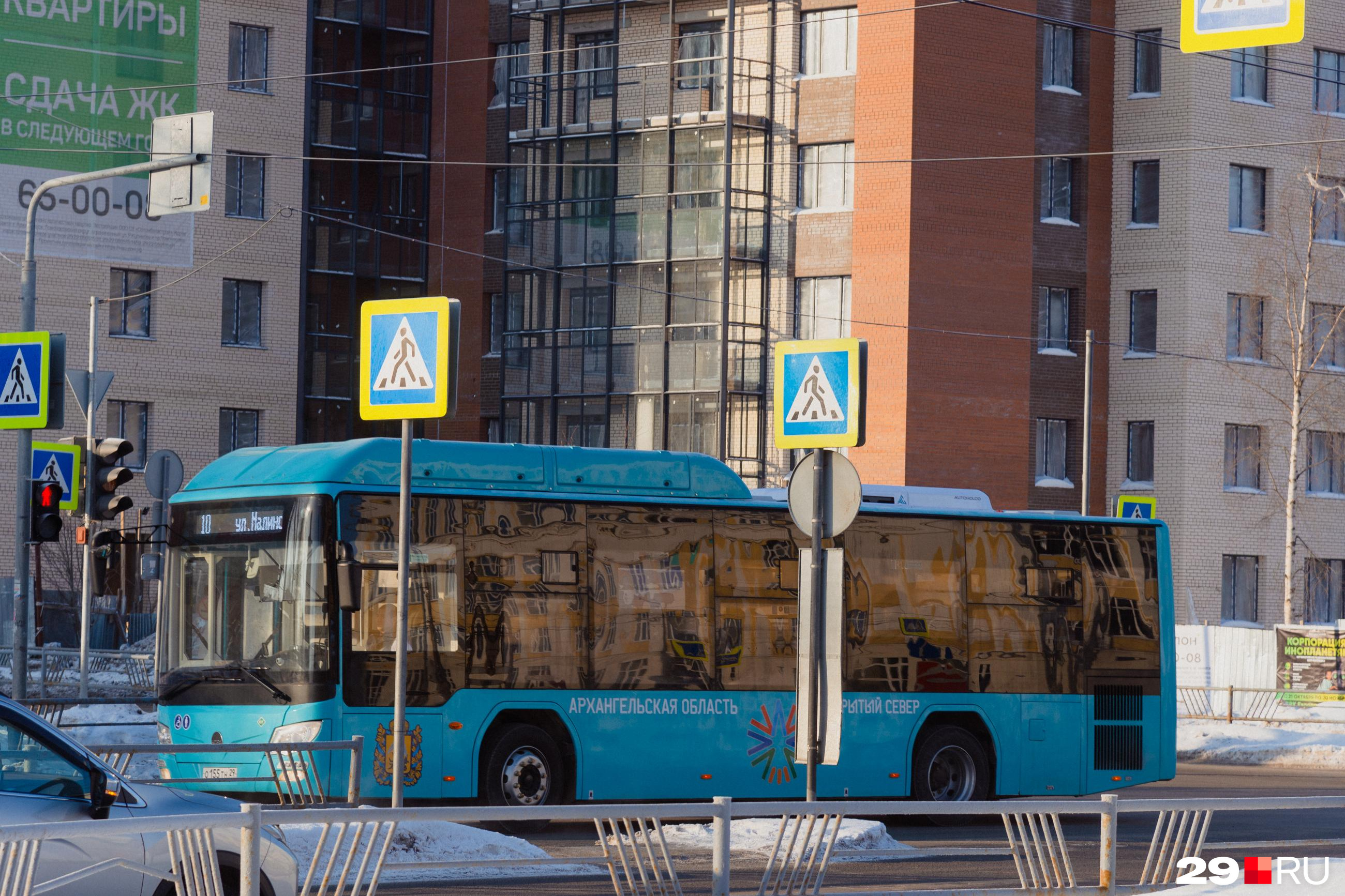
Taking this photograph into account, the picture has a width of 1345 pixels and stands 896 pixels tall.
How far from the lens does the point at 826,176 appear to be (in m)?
46.2

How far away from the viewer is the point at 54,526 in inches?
743

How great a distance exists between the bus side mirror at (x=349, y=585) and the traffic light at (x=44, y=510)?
4635mm

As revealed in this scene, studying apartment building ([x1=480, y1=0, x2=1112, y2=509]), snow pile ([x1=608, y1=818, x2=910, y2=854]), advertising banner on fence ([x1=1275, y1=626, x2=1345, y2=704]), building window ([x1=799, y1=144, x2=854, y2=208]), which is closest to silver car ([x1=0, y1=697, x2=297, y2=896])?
snow pile ([x1=608, y1=818, x2=910, y2=854])

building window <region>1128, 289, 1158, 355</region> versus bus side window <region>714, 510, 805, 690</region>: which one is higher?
building window <region>1128, 289, 1158, 355</region>

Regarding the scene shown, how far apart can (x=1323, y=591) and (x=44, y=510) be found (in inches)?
1477

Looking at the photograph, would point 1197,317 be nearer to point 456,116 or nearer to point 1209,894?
point 456,116

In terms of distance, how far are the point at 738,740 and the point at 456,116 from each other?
40.0 meters

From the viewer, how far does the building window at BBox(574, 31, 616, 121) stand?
49562mm

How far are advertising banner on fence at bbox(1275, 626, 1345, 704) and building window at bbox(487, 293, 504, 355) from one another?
79.8 ft

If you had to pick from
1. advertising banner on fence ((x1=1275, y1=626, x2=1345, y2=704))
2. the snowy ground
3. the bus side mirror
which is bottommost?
the snowy ground

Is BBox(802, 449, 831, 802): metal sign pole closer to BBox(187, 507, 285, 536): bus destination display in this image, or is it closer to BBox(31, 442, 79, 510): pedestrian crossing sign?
BBox(187, 507, 285, 536): bus destination display

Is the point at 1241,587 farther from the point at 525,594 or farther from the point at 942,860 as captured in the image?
the point at 942,860

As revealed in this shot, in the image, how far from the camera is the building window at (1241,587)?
4838 centimetres

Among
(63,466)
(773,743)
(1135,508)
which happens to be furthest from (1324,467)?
(773,743)
